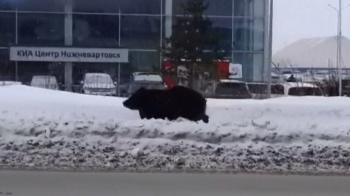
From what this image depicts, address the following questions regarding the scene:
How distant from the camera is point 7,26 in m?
36.0

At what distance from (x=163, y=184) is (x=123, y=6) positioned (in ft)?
90.7

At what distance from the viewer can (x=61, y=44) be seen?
3572 cm

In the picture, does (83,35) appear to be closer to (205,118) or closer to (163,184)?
(205,118)

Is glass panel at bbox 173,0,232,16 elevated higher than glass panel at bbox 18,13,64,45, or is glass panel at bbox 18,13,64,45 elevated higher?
glass panel at bbox 173,0,232,16

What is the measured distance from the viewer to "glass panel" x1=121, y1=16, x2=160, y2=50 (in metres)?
36.0

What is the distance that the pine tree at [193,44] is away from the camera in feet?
86.6

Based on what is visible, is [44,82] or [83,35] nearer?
[44,82]

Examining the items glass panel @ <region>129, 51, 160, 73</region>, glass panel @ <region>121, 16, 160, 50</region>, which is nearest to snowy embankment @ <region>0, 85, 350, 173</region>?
glass panel @ <region>129, 51, 160, 73</region>

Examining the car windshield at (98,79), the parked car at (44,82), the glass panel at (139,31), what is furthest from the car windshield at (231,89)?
the parked car at (44,82)

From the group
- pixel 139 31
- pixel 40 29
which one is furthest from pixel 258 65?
pixel 40 29

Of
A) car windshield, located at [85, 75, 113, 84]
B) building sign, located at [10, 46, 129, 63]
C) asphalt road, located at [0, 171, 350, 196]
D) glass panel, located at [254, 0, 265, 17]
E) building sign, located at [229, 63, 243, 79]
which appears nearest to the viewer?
asphalt road, located at [0, 171, 350, 196]

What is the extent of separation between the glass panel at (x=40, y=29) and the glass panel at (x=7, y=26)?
13.4 inches

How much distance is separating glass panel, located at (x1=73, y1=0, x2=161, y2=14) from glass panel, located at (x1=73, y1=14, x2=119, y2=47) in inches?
16.6

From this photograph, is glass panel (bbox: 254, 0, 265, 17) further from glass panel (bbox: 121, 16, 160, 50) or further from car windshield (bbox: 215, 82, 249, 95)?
car windshield (bbox: 215, 82, 249, 95)
